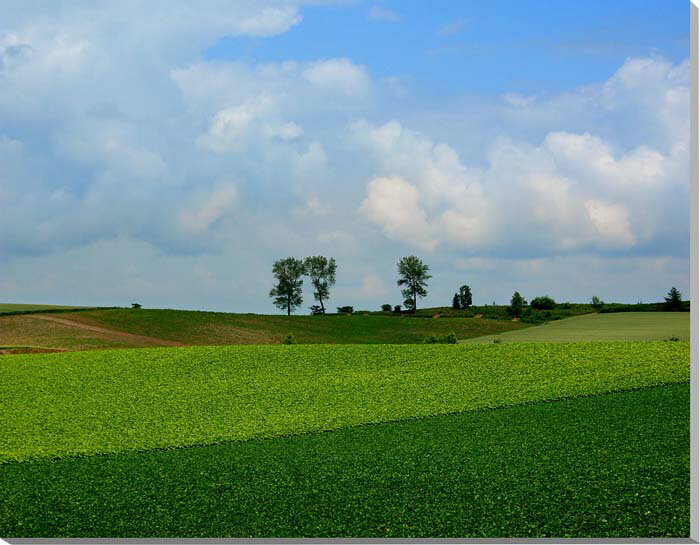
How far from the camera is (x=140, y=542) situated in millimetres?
8125

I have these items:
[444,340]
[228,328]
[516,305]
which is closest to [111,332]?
[228,328]

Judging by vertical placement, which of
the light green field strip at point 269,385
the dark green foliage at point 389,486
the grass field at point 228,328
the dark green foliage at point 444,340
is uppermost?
the grass field at point 228,328

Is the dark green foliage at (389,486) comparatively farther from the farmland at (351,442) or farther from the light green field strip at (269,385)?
the light green field strip at (269,385)

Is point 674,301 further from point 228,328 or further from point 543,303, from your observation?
point 228,328

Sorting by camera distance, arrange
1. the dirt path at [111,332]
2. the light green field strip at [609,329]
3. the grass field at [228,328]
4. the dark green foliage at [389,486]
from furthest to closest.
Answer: the dirt path at [111,332], the grass field at [228,328], the light green field strip at [609,329], the dark green foliage at [389,486]

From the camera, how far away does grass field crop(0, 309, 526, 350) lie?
3204 cm

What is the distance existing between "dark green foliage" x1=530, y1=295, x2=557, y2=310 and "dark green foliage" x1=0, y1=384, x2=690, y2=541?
29952mm

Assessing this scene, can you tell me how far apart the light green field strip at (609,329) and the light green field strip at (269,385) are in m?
7.21

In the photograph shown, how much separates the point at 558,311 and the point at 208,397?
97.6 feet

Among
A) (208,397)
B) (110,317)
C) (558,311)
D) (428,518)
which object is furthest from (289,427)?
(558,311)

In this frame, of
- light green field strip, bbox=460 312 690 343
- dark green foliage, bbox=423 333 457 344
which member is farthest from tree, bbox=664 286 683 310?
dark green foliage, bbox=423 333 457 344

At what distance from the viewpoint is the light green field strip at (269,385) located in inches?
574

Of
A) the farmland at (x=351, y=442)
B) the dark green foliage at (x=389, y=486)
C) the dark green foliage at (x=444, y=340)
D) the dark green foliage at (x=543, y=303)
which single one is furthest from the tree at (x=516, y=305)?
the dark green foliage at (x=389, y=486)

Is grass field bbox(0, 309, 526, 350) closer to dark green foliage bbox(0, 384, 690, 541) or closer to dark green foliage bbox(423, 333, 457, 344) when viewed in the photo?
dark green foliage bbox(423, 333, 457, 344)
